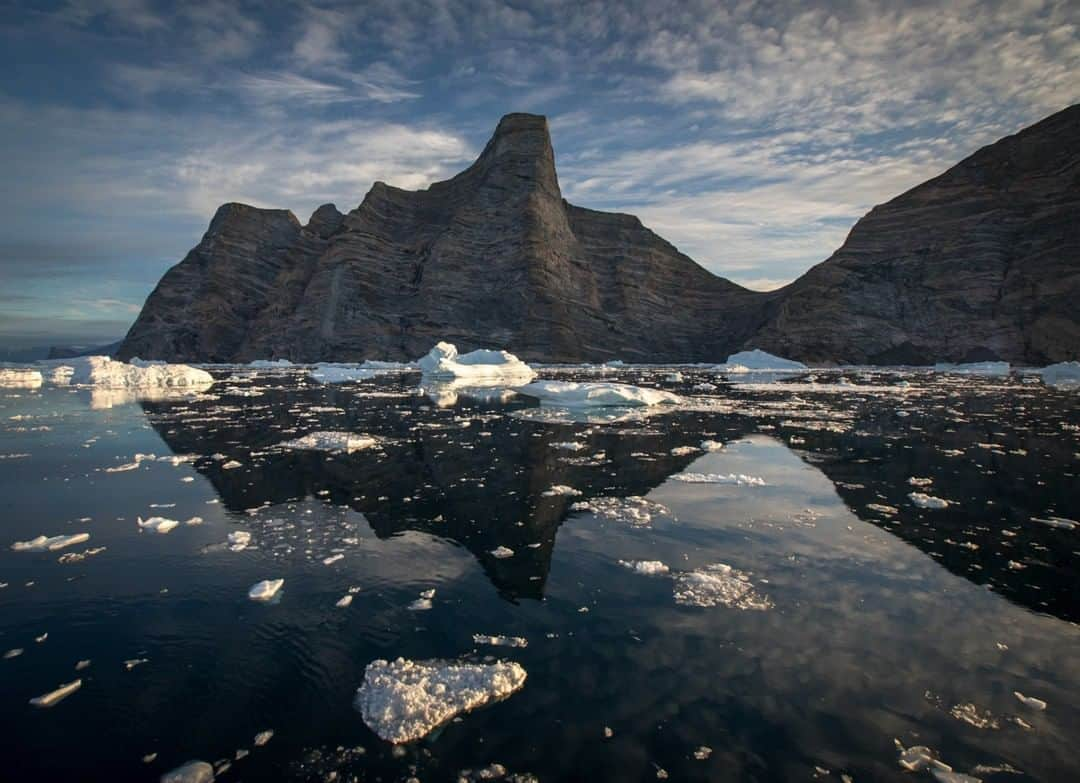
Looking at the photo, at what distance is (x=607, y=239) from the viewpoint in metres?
94.6

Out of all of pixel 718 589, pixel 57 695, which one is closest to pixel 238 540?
pixel 57 695

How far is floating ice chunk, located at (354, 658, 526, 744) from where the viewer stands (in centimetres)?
340

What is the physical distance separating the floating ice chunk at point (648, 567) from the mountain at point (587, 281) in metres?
67.6

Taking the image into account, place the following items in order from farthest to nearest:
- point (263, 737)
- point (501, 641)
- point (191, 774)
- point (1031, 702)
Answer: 1. point (501, 641)
2. point (1031, 702)
3. point (263, 737)
4. point (191, 774)

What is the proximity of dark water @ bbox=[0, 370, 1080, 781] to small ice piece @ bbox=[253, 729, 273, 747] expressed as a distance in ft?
0.30

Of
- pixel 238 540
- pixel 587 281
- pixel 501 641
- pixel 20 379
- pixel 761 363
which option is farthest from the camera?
pixel 587 281

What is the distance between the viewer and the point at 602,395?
67.8ft

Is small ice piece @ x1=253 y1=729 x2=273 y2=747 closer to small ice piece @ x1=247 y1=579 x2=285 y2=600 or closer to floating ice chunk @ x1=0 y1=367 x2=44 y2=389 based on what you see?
small ice piece @ x1=247 y1=579 x2=285 y2=600

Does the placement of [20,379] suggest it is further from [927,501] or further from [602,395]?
[927,501]

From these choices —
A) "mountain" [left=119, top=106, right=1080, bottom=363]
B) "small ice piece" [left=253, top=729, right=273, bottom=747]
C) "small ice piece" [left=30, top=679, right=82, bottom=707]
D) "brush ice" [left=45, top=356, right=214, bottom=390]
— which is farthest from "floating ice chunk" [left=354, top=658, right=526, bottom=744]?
"mountain" [left=119, top=106, right=1080, bottom=363]

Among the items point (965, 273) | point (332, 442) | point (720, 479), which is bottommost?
point (720, 479)

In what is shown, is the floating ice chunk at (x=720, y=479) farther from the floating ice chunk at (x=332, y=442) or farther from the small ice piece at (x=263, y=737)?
the small ice piece at (x=263, y=737)

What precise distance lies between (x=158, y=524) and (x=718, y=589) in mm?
6934

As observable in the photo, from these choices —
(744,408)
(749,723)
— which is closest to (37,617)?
(749,723)
